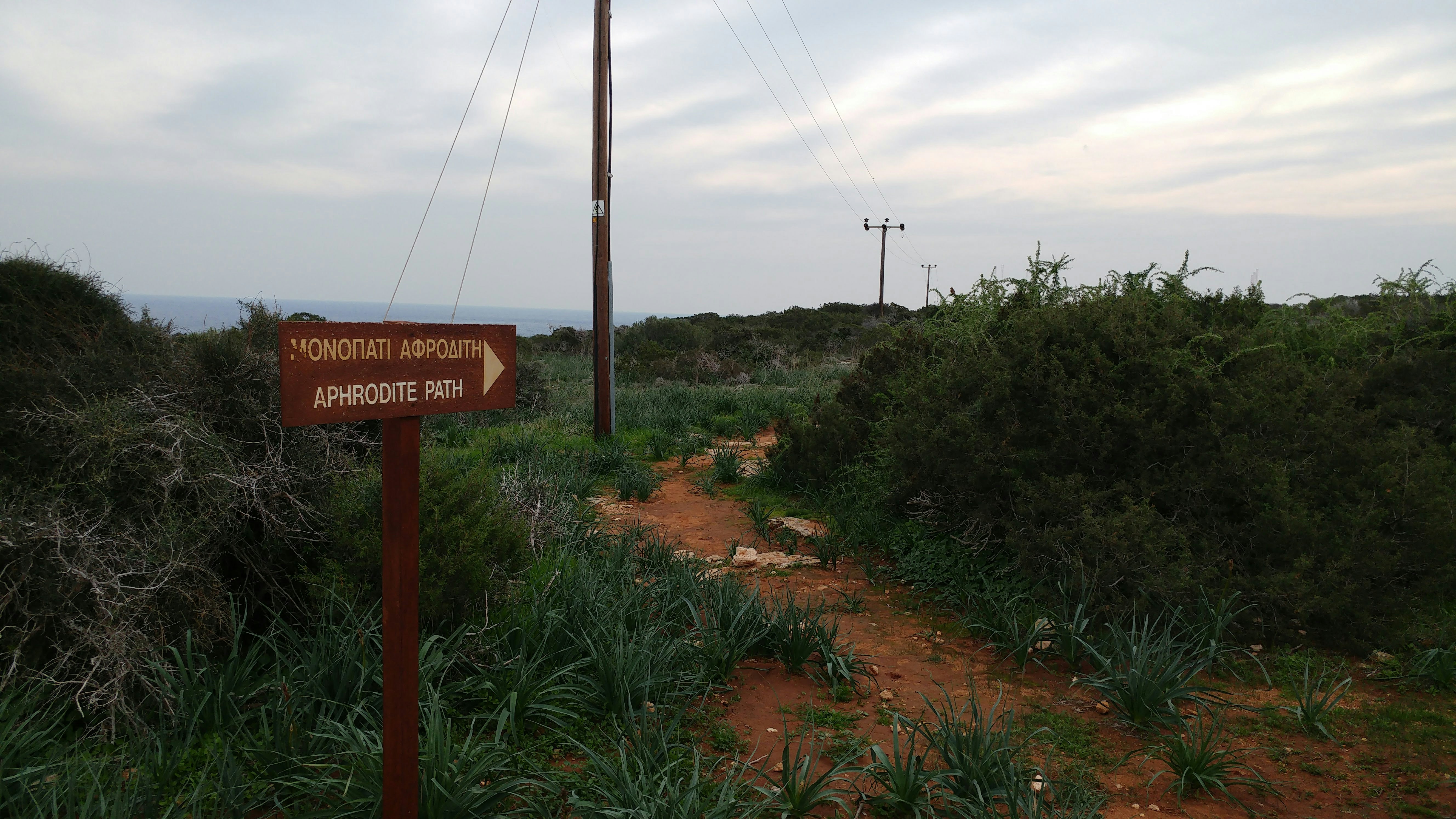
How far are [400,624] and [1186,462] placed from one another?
4.59 m

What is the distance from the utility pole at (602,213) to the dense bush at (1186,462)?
18.2ft

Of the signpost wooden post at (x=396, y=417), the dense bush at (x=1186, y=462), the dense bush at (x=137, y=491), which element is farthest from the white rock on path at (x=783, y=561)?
the signpost wooden post at (x=396, y=417)

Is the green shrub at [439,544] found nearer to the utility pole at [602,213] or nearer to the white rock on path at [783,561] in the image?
the white rock on path at [783,561]

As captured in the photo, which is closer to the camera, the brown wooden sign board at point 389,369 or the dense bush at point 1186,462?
the brown wooden sign board at point 389,369

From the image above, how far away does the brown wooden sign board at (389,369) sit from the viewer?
7.23 ft

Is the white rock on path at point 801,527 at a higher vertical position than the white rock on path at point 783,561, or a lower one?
higher

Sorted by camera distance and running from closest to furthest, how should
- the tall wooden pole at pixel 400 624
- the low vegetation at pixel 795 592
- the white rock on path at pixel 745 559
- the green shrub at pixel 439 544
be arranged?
the tall wooden pole at pixel 400 624 < the low vegetation at pixel 795 592 < the green shrub at pixel 439 544 < the white rock on path at pixel 745 559

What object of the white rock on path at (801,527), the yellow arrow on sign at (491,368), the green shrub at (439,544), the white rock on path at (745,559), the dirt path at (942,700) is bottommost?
the dirt path at (942,700)

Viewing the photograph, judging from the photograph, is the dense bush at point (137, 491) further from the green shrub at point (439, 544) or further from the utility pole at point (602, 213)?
the utility pole at point (602, 213)

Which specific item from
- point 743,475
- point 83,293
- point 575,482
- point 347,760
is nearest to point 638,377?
point 743,475

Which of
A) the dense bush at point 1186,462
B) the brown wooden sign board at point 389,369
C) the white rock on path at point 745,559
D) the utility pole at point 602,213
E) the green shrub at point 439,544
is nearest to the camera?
the brown wooden sign board at point 389,369

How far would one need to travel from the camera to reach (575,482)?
7.29m

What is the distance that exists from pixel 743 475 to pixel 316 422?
7220 millimetres

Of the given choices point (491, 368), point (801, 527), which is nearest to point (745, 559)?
point (801, 527)
